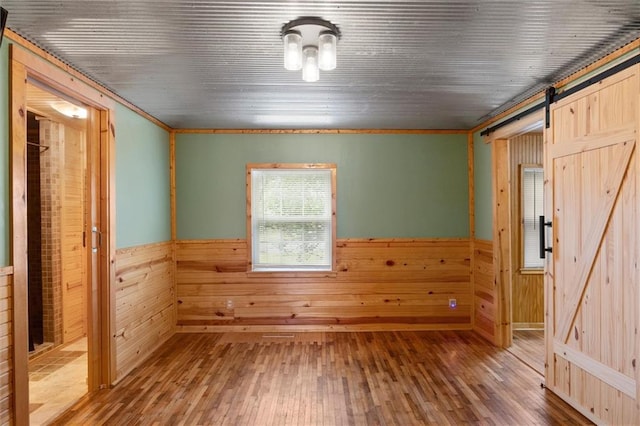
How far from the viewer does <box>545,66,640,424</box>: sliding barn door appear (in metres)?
2.31

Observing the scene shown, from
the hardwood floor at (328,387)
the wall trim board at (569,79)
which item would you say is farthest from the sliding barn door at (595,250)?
the hardwood floor at (328,387)

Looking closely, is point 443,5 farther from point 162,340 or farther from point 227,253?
point 162,340

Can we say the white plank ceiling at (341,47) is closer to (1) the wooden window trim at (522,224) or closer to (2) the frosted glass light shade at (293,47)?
(2) the frosted glass light shade at (293,47)

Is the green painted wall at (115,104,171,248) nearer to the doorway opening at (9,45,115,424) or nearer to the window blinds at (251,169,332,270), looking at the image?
the doorway opening at (9,45,115,424)

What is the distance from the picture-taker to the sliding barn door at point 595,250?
2312 millimetres

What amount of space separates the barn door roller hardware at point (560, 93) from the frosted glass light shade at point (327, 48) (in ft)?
5.70

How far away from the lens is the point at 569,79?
2.91m

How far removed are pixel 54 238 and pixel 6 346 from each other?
2346 millimetres

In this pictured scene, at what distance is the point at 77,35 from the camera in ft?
7.41

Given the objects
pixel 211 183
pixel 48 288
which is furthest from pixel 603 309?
pixel 48 288

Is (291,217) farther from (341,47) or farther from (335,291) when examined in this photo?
(341,47)

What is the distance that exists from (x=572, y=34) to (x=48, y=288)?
5.06m

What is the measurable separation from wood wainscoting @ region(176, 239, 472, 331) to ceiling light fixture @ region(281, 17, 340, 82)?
2709 millimetres

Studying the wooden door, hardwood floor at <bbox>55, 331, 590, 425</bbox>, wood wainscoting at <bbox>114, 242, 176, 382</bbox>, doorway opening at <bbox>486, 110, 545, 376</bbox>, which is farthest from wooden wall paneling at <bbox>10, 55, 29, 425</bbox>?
doorway opening at <bbox>486, 110, 545, 376</bbox>
